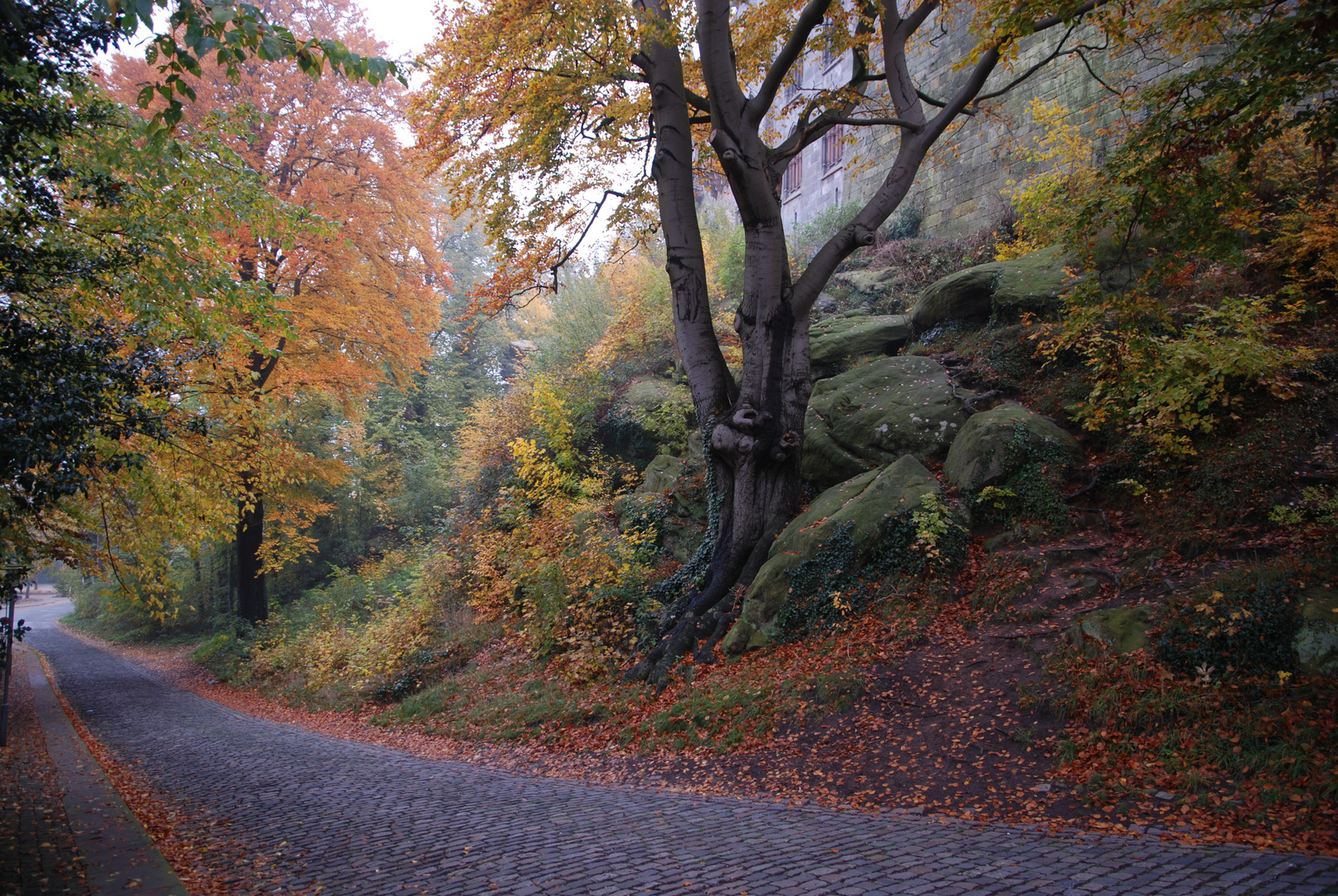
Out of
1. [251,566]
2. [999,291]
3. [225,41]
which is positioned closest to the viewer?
[225,41]

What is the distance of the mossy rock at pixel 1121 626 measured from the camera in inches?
218

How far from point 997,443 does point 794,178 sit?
65.5 feet

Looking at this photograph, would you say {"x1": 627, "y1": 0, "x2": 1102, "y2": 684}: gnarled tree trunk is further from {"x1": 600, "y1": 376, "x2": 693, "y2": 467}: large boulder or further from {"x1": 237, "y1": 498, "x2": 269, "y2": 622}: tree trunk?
{"x1": 237, "y1": 498, "x2": 269, "y2": 622}: tree trunk

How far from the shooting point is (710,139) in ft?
31.1

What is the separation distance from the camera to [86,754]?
28.3 ft

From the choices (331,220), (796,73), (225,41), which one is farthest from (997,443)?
(331,220)

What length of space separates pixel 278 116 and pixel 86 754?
12457 millimetres

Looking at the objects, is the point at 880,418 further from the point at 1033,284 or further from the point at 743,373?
the point at 1033,284

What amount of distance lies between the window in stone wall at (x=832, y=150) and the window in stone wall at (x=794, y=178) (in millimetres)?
1542

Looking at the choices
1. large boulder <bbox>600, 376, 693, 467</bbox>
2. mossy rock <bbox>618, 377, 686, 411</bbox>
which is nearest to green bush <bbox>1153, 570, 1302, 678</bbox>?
large boulder <bbox>600, 376, 693, 467</bbox>

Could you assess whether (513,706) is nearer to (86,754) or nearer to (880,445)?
(86,754)

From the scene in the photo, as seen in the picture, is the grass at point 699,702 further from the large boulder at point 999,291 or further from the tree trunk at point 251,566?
the tree trunk at point 251,566

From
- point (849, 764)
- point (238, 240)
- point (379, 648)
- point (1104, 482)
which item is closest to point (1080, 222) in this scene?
point (1104, 482)

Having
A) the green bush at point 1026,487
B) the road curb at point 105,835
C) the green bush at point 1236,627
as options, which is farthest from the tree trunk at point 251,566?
the green bush at point 1236,627
